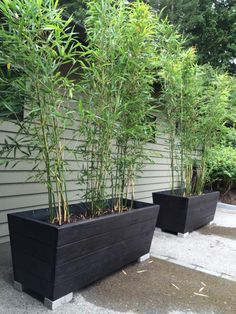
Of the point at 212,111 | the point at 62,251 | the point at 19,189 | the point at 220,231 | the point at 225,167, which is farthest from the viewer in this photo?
the point at 225,167

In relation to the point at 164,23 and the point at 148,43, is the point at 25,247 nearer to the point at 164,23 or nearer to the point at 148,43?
the point at 148,43

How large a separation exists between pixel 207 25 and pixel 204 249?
9.83 m

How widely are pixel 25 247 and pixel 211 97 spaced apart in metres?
3.08

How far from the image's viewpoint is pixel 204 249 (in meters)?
3.51

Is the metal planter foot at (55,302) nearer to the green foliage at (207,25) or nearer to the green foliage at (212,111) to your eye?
the green foliage at (212,111)

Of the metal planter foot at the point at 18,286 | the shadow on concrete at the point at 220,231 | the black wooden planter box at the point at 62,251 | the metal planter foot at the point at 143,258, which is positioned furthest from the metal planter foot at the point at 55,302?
the shadow on concrete at the point at 220,231

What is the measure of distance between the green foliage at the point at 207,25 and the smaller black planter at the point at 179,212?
7944mm

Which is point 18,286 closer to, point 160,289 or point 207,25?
point 160,289

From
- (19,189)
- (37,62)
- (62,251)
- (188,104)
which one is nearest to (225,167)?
(188,104)

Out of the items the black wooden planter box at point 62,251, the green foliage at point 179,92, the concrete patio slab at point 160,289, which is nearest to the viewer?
the black wooden planter box at point 62,251

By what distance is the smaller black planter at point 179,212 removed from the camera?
3.90 meters

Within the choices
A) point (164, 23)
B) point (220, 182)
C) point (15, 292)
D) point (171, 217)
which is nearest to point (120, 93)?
point (164, 23)

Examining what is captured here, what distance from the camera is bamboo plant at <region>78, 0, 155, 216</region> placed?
92.6 inches

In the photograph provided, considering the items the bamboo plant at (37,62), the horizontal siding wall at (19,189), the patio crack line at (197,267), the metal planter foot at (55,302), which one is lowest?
the patio crack line at (197,267)
